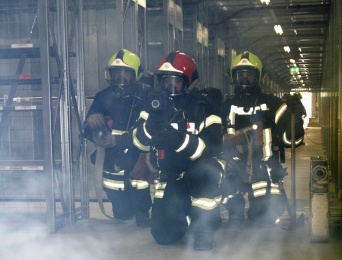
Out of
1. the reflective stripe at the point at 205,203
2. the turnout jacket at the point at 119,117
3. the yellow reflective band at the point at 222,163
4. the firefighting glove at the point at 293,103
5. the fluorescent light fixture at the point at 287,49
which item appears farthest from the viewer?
the fluorescent light fixture at the point at 287,49

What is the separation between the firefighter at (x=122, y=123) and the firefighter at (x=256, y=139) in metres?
0.90

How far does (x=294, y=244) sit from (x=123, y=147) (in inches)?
74.8

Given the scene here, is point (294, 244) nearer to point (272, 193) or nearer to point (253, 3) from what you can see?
point (272, 193)

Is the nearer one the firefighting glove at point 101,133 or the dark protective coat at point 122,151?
the firefighting glove at point 101,133

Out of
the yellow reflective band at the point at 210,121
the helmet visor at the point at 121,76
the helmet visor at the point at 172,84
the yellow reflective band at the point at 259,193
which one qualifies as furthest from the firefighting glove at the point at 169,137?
the yellow reflective band at the point at 259,193

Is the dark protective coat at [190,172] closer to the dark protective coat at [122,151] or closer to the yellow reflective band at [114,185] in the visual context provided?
the dark protective coat at [122,151]

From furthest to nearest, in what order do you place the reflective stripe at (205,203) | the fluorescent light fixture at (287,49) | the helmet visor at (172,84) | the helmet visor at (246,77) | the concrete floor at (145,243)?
the fluorescent light fixture at (287,49) → the helmet visor at (246,77) → the helmet visor at (172,84) → the reflective stripe at (205,203) → the concrete floor at (145,243)

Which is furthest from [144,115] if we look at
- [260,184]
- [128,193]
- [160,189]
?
[260,184]

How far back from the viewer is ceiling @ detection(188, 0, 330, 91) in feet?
47.6

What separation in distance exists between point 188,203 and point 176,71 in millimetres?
1174

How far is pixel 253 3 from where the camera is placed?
14711 millimetres

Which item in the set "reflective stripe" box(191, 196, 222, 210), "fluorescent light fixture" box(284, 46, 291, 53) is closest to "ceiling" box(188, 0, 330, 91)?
"fluorescent light fixture" box(284, 46, 291, 53)

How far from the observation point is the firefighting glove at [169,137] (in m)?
4.85

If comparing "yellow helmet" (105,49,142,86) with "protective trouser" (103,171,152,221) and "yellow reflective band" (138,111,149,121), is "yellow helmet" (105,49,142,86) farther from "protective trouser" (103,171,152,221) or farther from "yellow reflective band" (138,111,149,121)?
"protective trouser" (103,171,152,221)
